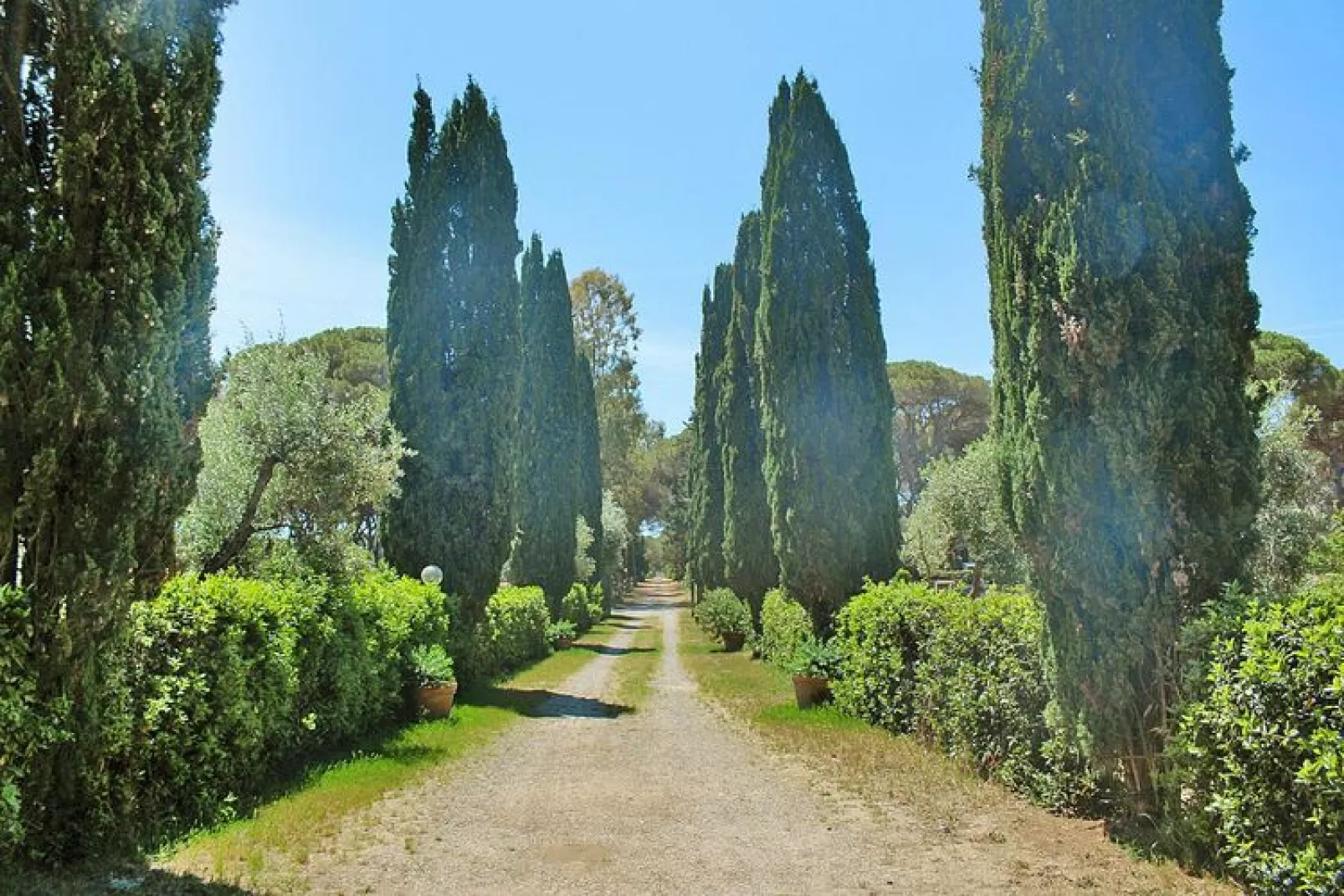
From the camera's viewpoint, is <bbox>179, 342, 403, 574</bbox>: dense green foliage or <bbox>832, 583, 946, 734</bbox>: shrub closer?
<bbox>832, 583, 946, 734</bbox>: shrub

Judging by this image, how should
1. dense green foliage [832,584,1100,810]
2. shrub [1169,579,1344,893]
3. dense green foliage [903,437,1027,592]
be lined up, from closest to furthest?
shrub [1169,579,1344,893], dense green foliage [832,584,1100,810], dense green foliage [903,437,1027,592]

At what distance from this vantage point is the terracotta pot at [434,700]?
424 inches

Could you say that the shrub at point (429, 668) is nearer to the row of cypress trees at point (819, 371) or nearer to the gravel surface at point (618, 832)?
the gravel surface at point (618, 832)

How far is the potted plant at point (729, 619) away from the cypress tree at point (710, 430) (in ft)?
8.95

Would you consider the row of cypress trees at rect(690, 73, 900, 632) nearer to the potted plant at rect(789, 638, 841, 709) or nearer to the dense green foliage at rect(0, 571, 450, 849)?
the potted plant at rect(789, 638, 841, 709)

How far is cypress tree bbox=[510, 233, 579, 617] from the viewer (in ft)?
80.8

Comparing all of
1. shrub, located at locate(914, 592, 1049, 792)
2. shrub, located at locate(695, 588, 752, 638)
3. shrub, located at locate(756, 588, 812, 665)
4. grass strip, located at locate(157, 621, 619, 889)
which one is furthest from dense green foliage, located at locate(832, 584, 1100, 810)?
shrub, located at locate(695, 588, 752, 638)

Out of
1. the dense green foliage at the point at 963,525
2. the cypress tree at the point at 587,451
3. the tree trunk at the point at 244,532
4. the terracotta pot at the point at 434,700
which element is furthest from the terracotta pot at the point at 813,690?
the cypress tree at the point at 587,451

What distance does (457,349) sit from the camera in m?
14.6

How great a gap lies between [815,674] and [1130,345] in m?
7.23

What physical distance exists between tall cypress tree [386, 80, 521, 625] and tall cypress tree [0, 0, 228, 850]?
359 inches

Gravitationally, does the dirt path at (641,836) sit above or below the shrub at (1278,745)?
below

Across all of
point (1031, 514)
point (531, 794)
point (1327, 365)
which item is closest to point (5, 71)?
point (531, 794)

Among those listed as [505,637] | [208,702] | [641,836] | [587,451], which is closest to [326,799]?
[208,702]
